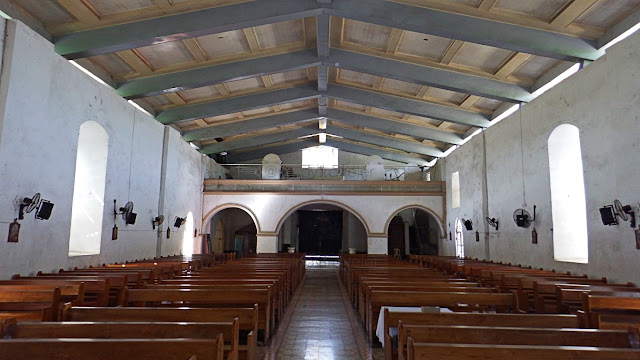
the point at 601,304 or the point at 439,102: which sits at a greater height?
the point at 439,102

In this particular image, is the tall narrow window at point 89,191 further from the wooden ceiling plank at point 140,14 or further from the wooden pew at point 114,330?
the wooden pew at point 114,330

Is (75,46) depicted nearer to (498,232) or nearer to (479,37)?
(479,37)

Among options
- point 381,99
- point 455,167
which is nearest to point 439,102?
point 381,99

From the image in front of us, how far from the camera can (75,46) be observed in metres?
7.18

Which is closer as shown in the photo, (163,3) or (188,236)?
(163,3)

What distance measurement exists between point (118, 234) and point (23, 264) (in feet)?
9.99

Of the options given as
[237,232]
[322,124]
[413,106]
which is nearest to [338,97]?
[413,106]

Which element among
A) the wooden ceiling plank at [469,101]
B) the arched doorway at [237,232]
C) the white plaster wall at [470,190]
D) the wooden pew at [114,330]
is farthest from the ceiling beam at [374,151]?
the wooden pew at [114,330]

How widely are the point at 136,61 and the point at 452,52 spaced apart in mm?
6949

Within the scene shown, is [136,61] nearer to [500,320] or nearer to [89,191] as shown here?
[89,191]

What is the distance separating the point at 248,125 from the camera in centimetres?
Result: 1455

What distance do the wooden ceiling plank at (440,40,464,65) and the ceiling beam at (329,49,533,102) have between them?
0.26 m

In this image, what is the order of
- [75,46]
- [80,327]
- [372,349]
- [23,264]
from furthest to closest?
[75,46]
[23,264]
[372,349]
[80,327]

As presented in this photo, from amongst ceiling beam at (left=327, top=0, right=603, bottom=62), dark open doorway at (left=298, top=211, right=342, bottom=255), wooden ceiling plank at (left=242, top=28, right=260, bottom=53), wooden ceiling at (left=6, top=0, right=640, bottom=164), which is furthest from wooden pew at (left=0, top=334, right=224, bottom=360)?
dark open doorway at (left=298, top=211, right=342, bottom=255)
